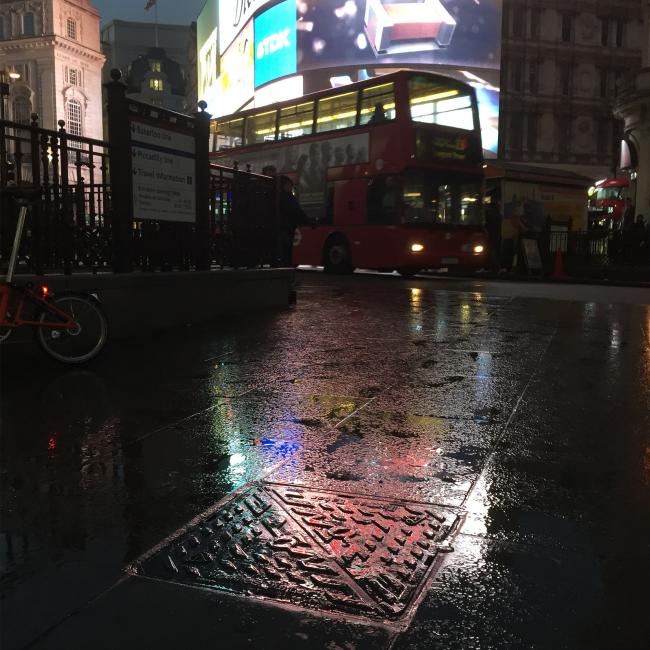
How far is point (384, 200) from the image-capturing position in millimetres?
16672

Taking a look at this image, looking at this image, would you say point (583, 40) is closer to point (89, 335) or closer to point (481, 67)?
point (481, 67)

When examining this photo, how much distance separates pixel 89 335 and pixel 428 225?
12.2 m

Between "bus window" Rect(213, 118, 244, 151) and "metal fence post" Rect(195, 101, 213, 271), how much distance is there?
1296 cm

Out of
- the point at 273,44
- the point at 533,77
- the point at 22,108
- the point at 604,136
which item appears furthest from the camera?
the point at 22,108

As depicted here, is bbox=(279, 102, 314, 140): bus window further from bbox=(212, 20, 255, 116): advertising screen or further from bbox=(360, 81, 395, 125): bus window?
bbox=(212, 20, 255, 116): advertising screen

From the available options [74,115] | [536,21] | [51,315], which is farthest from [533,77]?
[74,115]

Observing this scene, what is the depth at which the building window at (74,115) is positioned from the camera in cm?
9050

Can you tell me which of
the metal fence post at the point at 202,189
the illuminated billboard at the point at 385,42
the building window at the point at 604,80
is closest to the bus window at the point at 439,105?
the metal fence post at the point at 202,189

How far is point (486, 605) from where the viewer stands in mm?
2037

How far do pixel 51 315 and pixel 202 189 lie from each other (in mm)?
3274

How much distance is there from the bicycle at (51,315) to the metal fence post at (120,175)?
1.29 meters

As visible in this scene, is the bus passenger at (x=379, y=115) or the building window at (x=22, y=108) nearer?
the bus passenger at (x=379, y=115)

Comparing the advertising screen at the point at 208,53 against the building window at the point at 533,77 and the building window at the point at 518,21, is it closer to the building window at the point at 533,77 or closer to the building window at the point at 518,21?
the building window at the point at 518,21

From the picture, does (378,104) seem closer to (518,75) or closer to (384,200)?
(384,200)
